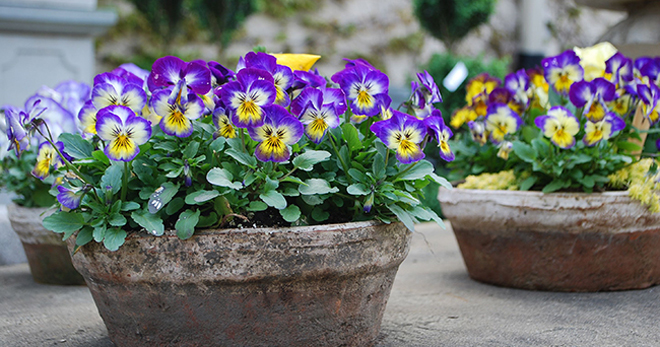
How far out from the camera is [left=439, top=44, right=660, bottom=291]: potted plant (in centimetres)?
172

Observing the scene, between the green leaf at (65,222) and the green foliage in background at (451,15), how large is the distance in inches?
224

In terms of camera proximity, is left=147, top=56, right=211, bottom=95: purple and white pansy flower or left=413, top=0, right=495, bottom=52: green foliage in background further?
left=413, top=0, right=495, bottom=52: green foliage in background

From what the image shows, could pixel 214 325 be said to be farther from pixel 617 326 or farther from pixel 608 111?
pixel 608 111

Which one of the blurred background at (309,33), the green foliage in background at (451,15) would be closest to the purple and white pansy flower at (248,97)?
the blurred background at (309,33)

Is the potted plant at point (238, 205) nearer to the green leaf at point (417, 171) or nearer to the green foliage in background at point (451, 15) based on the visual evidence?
the green leaf at point (417, 171)

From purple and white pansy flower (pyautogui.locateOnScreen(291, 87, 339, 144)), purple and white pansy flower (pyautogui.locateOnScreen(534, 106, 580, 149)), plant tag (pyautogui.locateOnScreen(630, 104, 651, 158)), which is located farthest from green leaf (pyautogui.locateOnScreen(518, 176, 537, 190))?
purple and white pansy flower (pyautogui.locateOnScreen(291, 87, 339, 144))

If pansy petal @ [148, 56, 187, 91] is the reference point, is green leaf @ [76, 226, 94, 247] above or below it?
below

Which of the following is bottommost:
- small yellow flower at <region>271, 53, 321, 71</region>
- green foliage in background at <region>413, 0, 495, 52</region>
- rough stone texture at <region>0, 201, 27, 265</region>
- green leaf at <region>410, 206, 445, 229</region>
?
rough stone texture at <region>0, 201, 27, 265</region>

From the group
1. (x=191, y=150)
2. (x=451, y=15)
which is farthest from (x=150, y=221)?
(x=451, y=15)

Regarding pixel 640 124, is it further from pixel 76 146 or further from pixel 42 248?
pixel 42 248

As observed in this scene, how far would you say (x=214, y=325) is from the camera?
3.93 ft

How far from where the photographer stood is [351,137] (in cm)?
128

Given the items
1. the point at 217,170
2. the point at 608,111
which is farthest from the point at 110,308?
the point at 608,111

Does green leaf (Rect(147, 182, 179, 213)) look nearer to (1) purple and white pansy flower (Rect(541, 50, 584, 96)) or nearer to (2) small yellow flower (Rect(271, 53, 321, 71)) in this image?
(2) small yellow flower (Rect(271, 53, 321, 71))
